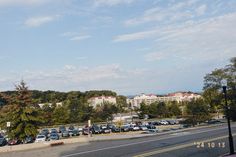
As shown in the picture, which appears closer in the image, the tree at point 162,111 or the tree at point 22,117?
the tree at point 22,117

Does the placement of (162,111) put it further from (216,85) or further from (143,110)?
(216,85)

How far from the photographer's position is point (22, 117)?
149 feet

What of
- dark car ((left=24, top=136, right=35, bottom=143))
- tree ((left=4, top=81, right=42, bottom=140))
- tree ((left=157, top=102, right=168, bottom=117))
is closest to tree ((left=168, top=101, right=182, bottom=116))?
tree ((left=157, top=102, right=168, bottom=117))

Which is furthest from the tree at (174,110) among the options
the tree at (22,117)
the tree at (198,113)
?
the tree at (22,117)

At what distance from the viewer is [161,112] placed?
13188 centimetres

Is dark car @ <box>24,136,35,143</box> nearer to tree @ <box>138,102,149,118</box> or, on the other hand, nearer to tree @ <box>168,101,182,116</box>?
tree @ <box>138,102,149,118</box>

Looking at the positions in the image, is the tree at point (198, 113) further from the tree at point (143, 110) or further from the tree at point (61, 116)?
the tree at point (61, 116)

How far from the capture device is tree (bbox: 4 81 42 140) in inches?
1804

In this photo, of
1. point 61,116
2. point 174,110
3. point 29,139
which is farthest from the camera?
point 174,110

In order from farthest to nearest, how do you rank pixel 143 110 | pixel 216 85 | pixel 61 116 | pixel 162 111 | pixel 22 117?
pixel 143 110 < pixel 162 111 < pixel 61 116 < pixel 216 85 < pixel 22 117

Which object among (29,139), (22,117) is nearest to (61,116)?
(29,139)

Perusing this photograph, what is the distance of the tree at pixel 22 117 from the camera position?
45.8m

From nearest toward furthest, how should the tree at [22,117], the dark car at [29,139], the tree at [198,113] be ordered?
the tree at [22,117] → the dark car at [29,139] → the tree at [198,113]

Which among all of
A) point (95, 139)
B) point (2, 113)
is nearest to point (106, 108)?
point (2, 113)
